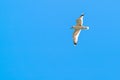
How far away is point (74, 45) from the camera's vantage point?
27.0m

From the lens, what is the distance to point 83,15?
26594 millimetres

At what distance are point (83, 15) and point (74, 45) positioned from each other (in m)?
1.57

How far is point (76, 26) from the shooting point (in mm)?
27234

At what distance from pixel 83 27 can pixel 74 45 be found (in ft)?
3.24

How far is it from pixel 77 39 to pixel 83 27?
821 millimetres

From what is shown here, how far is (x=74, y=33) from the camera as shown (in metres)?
27.5

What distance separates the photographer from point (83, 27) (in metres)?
27.0

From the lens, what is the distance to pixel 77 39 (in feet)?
90.2

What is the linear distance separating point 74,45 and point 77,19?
4.21ft

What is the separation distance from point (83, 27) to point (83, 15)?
701mm

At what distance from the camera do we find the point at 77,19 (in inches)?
1059

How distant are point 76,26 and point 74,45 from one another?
98 cm

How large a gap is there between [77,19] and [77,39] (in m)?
1.14

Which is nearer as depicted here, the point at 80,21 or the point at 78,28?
the point at 80,21
